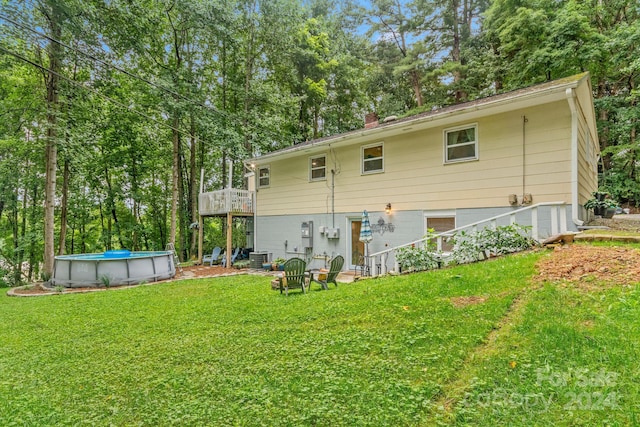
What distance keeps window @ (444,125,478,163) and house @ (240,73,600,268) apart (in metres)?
0.03

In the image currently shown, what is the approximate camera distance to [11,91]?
1298 cm

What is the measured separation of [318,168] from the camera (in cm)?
1192

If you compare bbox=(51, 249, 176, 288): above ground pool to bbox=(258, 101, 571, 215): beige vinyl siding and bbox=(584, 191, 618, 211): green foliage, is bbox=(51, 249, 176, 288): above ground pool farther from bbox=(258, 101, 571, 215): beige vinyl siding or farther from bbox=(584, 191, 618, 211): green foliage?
bbox=(584, 191, 618, 211): green foliage

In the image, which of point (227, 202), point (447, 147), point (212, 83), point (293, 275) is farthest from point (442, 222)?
point (212, 83)

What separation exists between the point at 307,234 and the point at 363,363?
29.2ft

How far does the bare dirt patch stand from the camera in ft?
13.0

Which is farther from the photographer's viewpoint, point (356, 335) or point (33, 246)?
point (33, 246)

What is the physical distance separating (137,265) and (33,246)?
1236cm

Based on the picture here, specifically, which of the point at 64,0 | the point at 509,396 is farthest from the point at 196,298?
the point at 64,0

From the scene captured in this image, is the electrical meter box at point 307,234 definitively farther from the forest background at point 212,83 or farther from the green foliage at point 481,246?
the forest background at point 212,83

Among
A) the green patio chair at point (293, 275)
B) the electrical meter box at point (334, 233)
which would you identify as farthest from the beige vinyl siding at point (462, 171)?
the green patio chair at point (293, 275)

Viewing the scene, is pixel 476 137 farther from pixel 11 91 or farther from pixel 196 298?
pixel 11 91

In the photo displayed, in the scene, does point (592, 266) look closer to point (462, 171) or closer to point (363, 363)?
point (363, 363)

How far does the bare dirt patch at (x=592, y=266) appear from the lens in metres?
3.96
